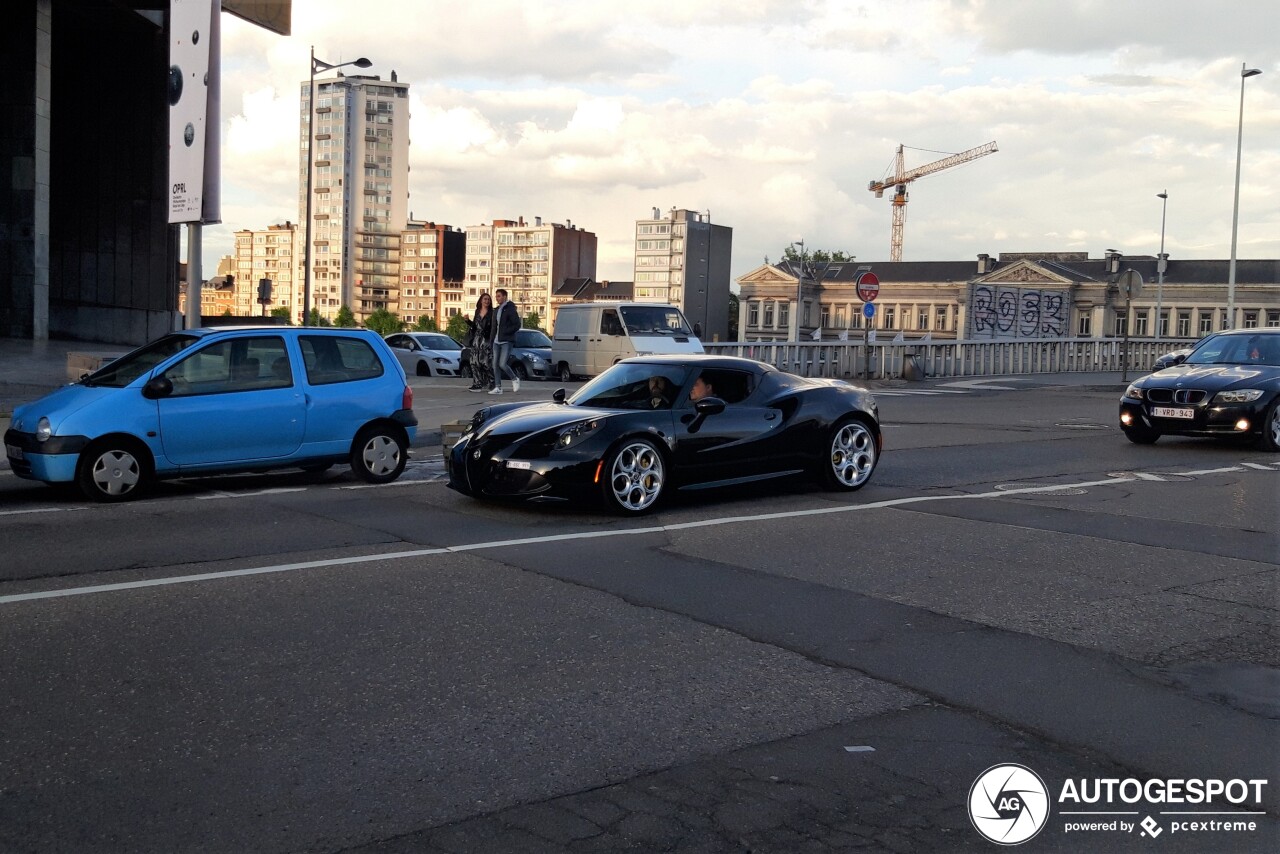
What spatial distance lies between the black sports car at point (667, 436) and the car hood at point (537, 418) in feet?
0.04

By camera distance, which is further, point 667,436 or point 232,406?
point 232,406

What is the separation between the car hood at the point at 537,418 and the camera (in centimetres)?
980

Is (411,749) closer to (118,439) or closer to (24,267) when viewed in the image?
(118,439)

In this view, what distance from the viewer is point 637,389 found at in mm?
10484

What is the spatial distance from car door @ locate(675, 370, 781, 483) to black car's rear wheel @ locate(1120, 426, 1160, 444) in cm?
691

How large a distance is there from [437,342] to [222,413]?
79.3ft

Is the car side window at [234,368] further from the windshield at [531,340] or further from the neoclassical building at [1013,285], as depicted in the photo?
the neoclassical building at [1013,285]

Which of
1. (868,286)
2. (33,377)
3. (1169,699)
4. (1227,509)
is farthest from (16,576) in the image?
(868,286)

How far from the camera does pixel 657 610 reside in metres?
6.61

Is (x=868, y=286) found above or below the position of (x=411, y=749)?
above

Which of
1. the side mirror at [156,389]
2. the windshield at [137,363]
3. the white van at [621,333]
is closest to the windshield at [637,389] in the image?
the side mirror at [156,389]

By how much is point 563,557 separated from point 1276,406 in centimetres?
1053

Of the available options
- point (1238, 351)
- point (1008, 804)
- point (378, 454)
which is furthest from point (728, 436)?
point (1238, 351)

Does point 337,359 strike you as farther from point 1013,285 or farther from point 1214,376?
point 1013,285
